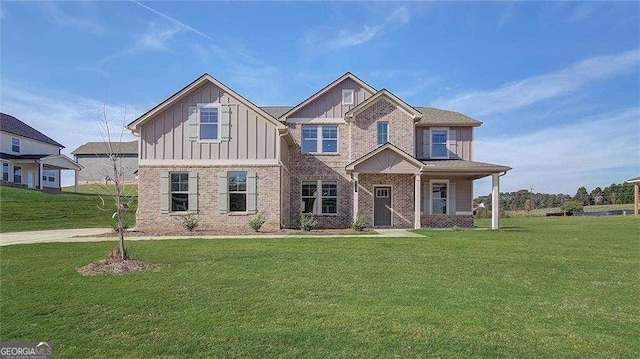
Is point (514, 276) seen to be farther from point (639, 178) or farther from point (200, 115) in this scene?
Answer: point (639, 178)

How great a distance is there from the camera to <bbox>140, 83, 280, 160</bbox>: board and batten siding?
18062 millimetres

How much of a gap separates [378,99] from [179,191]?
10.8m

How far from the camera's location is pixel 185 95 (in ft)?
59.3

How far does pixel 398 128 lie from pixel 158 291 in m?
16.3

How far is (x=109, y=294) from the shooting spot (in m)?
6.58

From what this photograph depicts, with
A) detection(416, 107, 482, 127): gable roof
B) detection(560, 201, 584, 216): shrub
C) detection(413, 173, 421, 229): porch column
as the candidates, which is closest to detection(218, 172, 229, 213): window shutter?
detection(413, 173, 421, 229): porch column

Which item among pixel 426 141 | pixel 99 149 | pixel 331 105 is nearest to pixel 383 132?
pixel 426 141

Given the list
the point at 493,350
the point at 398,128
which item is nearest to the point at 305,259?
the point at 493,350

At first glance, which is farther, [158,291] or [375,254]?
[375,254]

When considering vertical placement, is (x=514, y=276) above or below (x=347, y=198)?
below

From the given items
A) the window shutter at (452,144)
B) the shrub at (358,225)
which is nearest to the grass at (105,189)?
the shrub at (358,225)

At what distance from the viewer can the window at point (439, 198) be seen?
2202 cm

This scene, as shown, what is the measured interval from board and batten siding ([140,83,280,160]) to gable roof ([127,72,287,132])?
21 cm

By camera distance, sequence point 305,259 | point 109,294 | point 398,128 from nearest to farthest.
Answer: point 109,294
point 305,259
point 398,128
